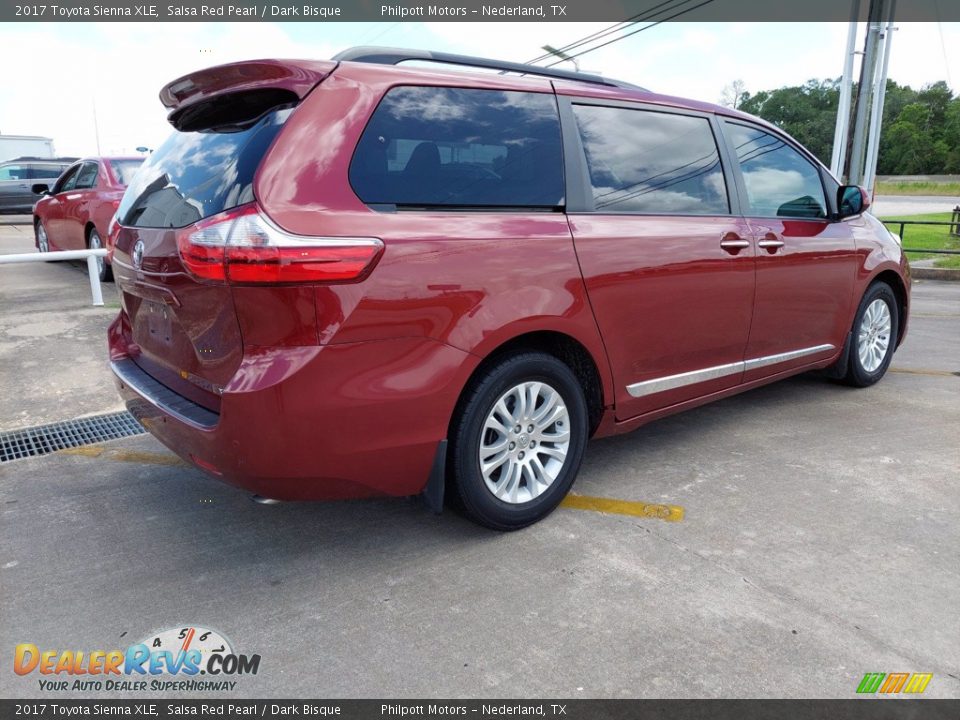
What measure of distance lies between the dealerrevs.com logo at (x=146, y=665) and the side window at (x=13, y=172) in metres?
23.0

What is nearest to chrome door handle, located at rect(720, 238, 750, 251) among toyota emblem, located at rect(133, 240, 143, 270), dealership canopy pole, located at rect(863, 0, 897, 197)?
toyota emblem, located at rect(133, 240, 143, 270)

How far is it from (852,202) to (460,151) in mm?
3092

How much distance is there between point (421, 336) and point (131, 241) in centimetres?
136

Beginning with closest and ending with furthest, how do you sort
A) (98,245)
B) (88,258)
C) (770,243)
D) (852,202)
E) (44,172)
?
(770,243) < (852,202) < (88,258) < (98,245) < (44,172)

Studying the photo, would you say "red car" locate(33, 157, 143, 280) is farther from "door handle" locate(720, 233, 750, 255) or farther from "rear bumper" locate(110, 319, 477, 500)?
"door handle" locate(720, 233, 750, 255)

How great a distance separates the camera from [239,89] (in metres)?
2.71

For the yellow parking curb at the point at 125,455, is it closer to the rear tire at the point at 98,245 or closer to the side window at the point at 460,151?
the side window at the point at 460,151

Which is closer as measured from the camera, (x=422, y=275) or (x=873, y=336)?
(x=422, y=275)

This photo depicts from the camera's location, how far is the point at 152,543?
312 cm

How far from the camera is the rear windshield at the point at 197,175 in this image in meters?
2.53

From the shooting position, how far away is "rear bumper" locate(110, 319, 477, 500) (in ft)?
7.99

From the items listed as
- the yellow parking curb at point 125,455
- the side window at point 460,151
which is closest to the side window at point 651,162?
the side window at point 460,151

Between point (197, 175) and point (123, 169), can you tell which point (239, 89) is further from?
point (123, 169)

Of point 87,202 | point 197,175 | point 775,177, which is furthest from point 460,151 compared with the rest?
point 87,202
